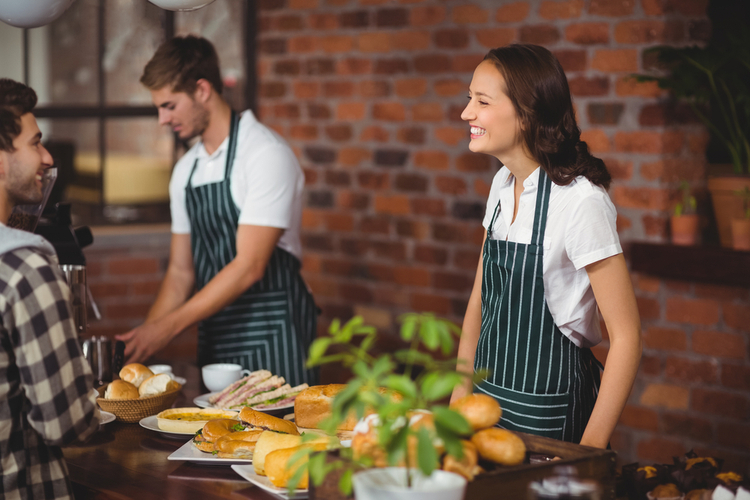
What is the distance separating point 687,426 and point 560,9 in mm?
1396

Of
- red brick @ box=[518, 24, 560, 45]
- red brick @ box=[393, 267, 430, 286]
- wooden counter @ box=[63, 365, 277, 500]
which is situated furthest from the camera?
red brick @ box=[393, 267, 430, 286]

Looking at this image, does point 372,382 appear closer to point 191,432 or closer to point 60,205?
point 191,432

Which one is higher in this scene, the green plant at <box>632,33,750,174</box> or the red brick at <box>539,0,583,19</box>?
the red brick at <box>539,0,583,19</box>

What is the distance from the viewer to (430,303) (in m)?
3.41

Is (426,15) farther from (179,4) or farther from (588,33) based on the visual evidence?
(179,4)

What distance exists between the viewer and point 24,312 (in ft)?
4.34

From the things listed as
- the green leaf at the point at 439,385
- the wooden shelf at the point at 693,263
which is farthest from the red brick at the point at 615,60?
the green leaf at the point at 439,385

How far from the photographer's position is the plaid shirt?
133cm

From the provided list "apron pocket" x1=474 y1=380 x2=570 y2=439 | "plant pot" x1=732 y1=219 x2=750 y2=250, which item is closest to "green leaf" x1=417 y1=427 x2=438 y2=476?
"apron pocket" x1=474 y1=380 x2=570 y2=439

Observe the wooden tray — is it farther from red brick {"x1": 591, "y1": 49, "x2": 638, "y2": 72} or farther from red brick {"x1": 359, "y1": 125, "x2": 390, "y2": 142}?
red brick {"x1": 359, "y1": 125, "x2": 390, "y2": 142}

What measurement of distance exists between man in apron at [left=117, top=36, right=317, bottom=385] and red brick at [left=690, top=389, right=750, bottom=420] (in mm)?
1181

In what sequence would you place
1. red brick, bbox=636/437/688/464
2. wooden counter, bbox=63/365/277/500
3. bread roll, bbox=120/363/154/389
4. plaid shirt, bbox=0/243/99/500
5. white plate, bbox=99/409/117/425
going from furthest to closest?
red brick, bbox=636/437/688/464 → bread roll, bbox=120/363/154/389 → white plate, bbox=99/409/117/425 → wooden counter, bbox=63/365/277/500 → plaid shirt, bbox=0/243/99/500

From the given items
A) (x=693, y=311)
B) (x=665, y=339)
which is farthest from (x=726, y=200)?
(x=665, y=339)

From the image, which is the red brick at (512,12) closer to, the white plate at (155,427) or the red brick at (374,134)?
the red brick at (374,134)
